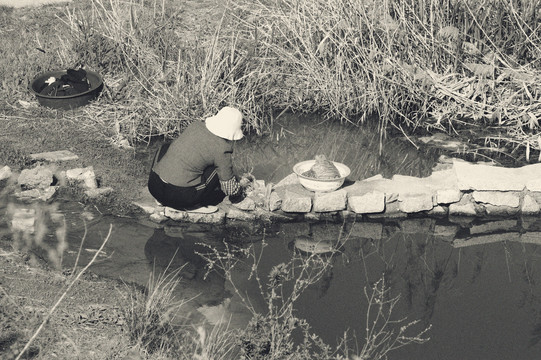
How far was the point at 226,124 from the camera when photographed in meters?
6.72

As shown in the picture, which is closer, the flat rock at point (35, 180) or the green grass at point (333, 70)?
the flat rock at point (35, 180)

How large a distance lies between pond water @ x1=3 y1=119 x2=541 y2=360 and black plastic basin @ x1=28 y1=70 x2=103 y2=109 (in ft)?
6.80

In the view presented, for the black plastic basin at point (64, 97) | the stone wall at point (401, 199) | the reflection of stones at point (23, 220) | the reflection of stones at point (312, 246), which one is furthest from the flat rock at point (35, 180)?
the reflection of stones at point (312, 246)

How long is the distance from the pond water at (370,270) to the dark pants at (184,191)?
0.91ft

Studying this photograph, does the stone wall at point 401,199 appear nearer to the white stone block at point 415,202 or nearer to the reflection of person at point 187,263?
the white stone block at point 415,202

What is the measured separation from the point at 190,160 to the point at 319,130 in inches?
112

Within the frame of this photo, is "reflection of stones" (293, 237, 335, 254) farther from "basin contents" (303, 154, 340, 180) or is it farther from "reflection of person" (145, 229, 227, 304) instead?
"reflection of person" (145, 229, 227, 304)

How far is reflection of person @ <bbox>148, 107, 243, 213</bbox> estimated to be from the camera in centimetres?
679

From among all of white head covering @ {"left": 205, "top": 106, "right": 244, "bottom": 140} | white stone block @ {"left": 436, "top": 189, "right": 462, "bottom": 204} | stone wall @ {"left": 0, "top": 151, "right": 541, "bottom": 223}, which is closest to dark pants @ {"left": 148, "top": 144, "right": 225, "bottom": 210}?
stone wall @ {"left": 0, "top": 151, "right": 541, "bottom": 223}

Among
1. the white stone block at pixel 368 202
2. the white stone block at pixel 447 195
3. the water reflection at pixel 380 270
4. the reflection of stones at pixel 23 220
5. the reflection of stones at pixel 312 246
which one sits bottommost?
the reflection of stones at pixel 23 220

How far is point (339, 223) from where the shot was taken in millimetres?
7508

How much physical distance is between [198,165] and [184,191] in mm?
277

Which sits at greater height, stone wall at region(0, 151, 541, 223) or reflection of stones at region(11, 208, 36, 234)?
stone wall at region(0, 151, 541, 223)

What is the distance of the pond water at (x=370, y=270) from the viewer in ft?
19.5
